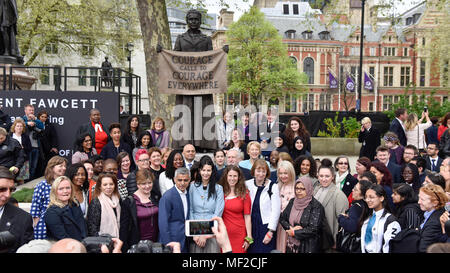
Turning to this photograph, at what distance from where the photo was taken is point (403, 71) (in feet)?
209

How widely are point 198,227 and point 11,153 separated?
485 centimetres

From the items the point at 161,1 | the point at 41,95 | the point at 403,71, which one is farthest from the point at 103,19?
the point at 403,71

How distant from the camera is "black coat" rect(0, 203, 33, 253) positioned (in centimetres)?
400

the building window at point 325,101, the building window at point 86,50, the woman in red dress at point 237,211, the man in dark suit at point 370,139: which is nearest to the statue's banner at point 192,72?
the man in dark suit at point 370,139

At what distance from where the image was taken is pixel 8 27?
11.2 m

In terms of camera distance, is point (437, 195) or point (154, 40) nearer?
point (437, 195)

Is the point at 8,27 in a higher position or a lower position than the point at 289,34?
lower

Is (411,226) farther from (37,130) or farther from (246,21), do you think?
(246,21)

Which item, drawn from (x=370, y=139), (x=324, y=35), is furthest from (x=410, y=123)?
(x=324, y=35)

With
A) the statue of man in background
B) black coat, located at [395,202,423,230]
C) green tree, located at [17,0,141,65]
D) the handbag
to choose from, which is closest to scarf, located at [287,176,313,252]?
the handbag

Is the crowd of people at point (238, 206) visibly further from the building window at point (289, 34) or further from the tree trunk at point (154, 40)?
the building window at point (289, 34)

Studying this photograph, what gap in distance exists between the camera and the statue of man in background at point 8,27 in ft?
35.9

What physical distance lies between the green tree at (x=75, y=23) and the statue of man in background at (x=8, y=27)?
12.3 metres

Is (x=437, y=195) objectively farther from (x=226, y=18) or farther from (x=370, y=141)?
(x=226, y=18)
